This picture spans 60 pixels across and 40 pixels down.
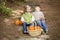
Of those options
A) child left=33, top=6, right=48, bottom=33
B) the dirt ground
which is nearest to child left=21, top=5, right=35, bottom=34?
child left=33, top=6, right=48, bottom=33

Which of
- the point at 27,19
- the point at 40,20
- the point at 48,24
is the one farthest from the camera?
the point at 48,24

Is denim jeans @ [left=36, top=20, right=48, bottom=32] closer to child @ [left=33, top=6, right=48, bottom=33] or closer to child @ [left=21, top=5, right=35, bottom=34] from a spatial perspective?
child @ [left=33, top=6, right=48, bottom=33]

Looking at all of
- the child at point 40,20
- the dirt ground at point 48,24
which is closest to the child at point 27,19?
the child at point 40,20

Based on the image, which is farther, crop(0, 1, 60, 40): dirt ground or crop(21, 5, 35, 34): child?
crop(21, 5, 35, 34): child

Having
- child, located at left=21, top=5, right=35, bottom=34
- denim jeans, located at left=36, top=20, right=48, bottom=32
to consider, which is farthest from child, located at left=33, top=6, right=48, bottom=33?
child, located at left=21, top=5, right=35, bottom=34

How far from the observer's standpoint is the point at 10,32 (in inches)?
241

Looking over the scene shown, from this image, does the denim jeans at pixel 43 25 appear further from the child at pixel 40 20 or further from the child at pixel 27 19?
the child at pixel 27 19

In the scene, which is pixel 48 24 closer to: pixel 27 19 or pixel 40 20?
pixel 40 20

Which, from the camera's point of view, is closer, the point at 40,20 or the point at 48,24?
the point at 40,20

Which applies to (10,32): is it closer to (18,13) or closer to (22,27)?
(22,27)

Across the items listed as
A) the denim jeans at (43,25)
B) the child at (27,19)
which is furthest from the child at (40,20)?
the child at (27,19)

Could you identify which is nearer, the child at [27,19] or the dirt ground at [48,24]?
the dirt ground at [48,24]

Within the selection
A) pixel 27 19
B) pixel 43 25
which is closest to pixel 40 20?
pixel 43 25

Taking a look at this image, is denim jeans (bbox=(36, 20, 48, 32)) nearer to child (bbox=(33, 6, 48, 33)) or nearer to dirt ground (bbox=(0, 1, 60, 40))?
child (bbox=(33, 6, 48, 33))
